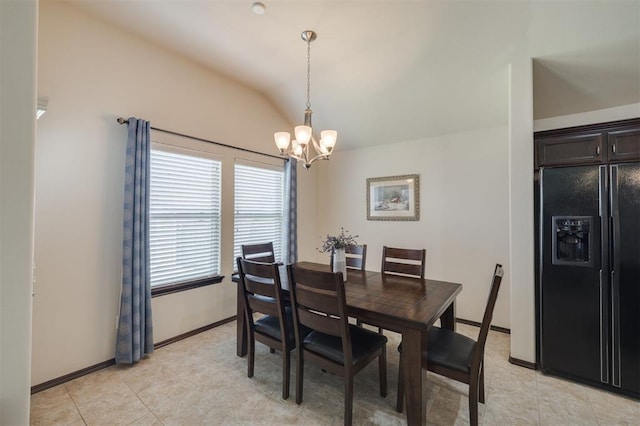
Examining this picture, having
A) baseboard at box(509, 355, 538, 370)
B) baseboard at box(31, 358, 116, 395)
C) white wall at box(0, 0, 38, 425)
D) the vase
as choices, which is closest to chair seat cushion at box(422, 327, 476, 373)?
the vase

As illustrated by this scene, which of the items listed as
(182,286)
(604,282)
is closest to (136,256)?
(182,286)

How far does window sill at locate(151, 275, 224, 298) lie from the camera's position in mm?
2887

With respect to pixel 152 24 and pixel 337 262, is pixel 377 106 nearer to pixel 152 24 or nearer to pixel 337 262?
pixel 337 262

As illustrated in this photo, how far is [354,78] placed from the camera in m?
3.35

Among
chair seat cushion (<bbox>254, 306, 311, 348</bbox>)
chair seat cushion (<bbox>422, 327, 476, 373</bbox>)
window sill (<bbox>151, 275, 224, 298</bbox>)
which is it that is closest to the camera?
chair seat cushion (<bbox>422, 327, 476, 373</bbox>)

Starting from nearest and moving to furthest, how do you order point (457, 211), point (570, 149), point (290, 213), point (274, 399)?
point (274, 399) < point (570, 149) < point (457, 211) < point (290, 213)

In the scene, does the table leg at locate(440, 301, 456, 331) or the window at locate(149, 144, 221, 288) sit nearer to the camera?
the table leg at locate(440, 301, 456, 331)

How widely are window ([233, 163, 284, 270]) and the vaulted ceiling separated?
1.24 metres

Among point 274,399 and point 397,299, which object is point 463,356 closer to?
point 397,299

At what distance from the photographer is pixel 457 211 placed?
3.58 meters

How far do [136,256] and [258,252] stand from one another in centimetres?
118

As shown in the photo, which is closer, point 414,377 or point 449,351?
point 414,377

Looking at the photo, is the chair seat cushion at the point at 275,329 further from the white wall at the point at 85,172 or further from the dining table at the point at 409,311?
the white wall at the point at 85,172

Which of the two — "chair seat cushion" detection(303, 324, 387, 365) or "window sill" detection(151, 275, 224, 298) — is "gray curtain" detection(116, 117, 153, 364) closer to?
"window sill" detection(151, 275, 224, 298)
